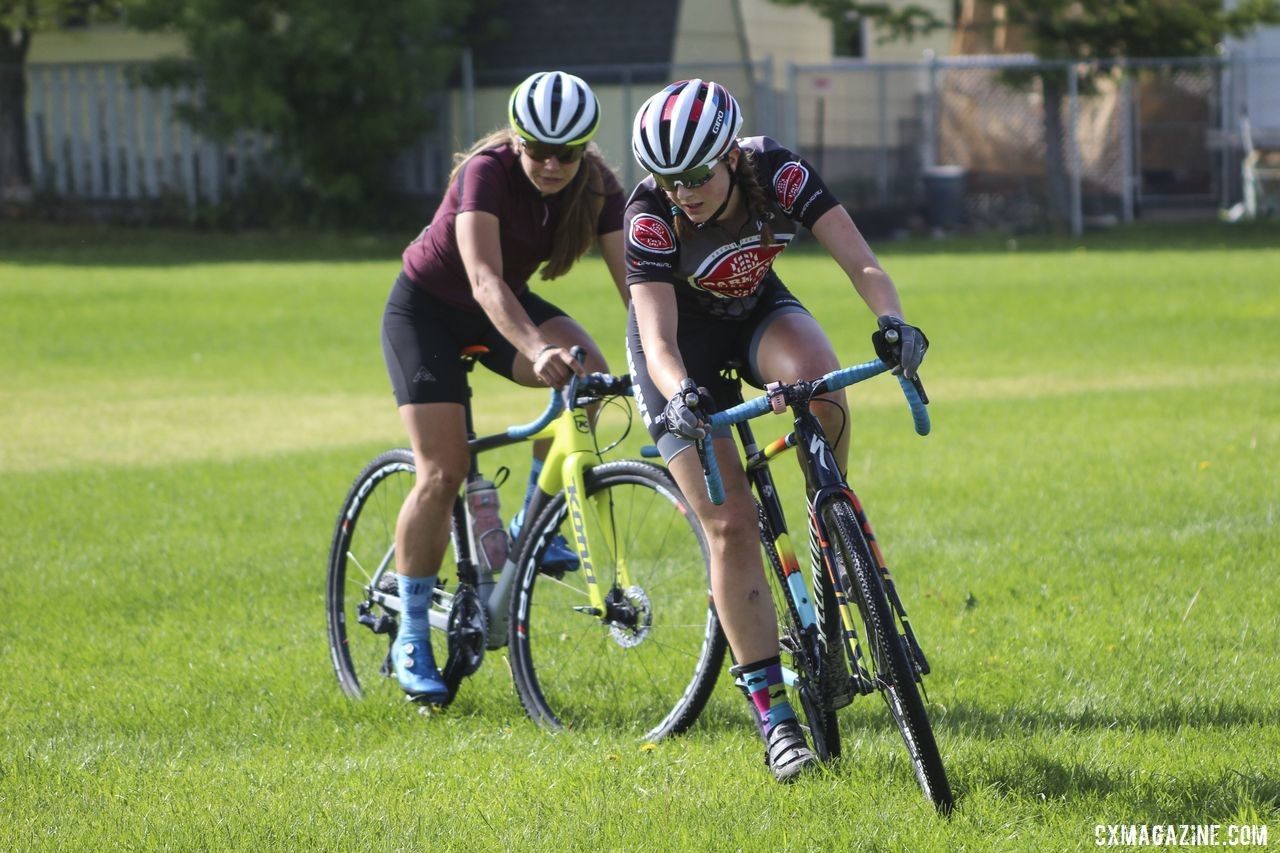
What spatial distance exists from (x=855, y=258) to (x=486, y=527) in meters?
2.02

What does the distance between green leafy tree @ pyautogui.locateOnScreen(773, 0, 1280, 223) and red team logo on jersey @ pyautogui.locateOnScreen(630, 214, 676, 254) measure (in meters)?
27.7

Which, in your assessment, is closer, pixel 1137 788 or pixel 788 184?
pixel 1137 788

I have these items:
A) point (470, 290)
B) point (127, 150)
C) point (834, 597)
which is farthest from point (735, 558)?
point (127, 150)

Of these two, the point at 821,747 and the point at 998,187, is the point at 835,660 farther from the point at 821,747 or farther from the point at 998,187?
the point at 998,187

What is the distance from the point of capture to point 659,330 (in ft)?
16.1

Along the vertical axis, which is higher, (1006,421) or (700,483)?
(700,483)

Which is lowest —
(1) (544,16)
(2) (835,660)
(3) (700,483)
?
(2) (835,660)

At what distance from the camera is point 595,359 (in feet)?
20.0

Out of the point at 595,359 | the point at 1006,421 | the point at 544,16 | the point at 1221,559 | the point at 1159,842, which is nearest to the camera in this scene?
the point at 1159,842

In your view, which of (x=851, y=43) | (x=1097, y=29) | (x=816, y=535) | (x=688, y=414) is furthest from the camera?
(x=851, y=43)

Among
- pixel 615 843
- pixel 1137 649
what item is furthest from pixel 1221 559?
pixel 615 843

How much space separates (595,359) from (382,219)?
97.7 feet

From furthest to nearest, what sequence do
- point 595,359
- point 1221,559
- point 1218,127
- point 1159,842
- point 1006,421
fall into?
point 1218,127
point 1006,421
point 1221,559
point 595,359
point 1159,842

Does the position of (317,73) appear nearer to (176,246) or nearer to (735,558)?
(176,246)
